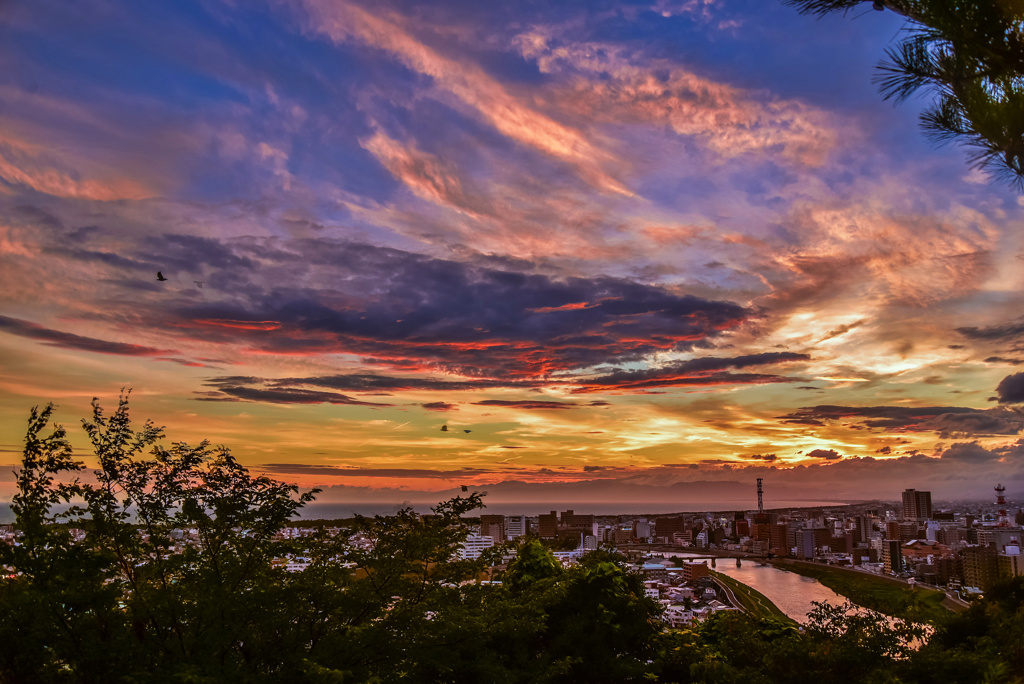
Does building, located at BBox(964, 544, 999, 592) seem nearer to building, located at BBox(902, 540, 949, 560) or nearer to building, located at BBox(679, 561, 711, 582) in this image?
building, located at BBox(679, 561, 711, 582)

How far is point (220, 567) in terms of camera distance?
6.52 meters

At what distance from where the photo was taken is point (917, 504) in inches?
2298

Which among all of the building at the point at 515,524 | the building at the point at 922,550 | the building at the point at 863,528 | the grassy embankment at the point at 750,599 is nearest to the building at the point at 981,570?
the grassy embankment at the point at 750,599

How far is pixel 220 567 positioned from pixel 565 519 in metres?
42.0

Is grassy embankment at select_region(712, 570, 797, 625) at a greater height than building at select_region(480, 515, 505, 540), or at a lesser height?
lesser

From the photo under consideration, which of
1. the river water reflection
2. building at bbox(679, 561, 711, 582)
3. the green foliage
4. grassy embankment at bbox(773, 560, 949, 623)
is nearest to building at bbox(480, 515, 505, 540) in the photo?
the green foliage

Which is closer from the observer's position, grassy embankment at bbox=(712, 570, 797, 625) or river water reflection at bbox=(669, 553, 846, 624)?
grassy embankment at bbox=(712, 570, 797, 625)

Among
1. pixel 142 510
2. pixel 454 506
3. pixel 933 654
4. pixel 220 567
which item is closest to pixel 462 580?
pixel 454 506

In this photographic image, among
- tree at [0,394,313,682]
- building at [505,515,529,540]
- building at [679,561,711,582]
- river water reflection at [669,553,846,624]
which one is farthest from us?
building at [679,561,711,582]

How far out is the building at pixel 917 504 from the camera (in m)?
57.6

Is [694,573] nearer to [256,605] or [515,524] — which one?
[515,524]

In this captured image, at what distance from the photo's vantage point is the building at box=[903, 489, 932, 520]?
2269 inches

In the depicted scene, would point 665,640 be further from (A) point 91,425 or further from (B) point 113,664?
(A) point 91,425

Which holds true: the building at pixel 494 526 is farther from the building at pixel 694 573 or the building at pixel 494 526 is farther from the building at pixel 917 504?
the building at pixel 917 504
